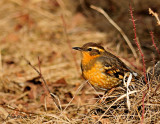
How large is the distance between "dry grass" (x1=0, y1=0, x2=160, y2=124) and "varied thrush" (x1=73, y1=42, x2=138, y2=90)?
0.22 metres

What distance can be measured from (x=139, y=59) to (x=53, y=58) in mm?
Answer: 2413

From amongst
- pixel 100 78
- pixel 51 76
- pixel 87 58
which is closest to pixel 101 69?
pixel 100 78

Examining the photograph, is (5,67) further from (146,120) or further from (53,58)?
(146,120)

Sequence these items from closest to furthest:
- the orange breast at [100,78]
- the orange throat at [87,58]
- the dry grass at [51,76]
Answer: the dry grass at [51,76] < the orange breast at [100,78] < the orange throat at [87,58]

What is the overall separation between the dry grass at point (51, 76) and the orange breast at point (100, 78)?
0.17 metres

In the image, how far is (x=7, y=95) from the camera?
5.65 meters

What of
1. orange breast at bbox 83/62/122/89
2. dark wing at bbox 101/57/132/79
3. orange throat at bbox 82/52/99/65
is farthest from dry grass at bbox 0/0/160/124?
orange throat at bbox 82/52/99/65

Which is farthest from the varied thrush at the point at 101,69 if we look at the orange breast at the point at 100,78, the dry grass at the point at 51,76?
the dry grass at the point at 51,76

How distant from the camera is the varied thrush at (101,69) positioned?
4723 millimetres

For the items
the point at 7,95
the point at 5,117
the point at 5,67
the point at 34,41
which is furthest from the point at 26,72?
the point at 5,117

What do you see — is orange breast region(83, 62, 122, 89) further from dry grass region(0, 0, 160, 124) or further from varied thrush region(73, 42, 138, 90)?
dry grass region(0, 0, 160, 124)

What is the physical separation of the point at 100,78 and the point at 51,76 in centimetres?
211

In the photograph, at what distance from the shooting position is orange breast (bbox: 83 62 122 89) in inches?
185

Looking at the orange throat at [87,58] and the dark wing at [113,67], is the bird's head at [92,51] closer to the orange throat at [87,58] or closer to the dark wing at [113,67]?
the orange throat at [87,58]
